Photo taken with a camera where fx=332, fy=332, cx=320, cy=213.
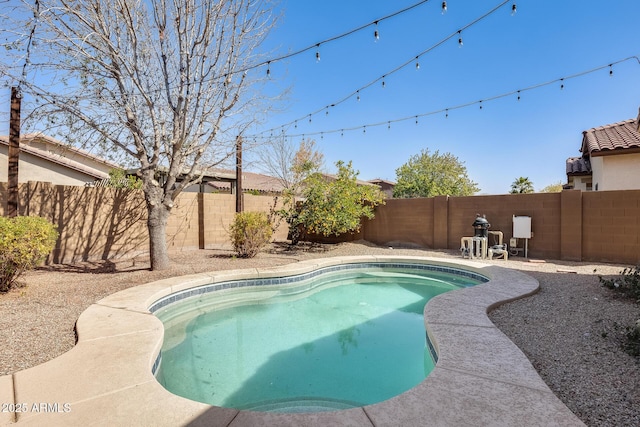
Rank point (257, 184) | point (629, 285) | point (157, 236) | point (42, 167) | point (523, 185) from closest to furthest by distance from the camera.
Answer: point (629, 285), point (157, 236), point (42, 167), point (523, 185), point (257, 184)

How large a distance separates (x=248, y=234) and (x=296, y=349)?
16.7 ft

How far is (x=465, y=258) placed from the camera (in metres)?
8.80

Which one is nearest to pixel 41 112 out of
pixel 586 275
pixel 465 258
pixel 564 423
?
pixel 564 423

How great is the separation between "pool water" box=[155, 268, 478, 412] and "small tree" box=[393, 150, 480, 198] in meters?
16.1

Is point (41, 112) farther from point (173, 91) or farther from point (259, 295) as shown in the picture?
point (259, 295)

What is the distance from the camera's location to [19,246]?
15.5ft

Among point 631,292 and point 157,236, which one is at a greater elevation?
point 157,236

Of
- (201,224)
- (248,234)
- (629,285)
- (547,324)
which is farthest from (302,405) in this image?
(201,224)

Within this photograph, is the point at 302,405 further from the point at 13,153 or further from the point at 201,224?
the point at 201,224

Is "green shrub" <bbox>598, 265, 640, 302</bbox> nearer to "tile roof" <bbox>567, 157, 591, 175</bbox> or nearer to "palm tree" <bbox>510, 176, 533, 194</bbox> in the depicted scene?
"tile roof" <bbox>567, 157, 591, 175</bbox>

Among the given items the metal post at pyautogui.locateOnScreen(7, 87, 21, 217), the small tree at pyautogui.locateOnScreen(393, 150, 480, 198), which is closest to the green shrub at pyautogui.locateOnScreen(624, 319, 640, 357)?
the metal post at pyautogui.locateOnScreen(7, 87, 21, 217)

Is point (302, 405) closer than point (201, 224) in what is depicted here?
Yes

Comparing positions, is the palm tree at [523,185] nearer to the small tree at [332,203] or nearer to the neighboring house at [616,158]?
the neighboring house at [616,158]

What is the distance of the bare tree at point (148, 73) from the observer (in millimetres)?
6023
